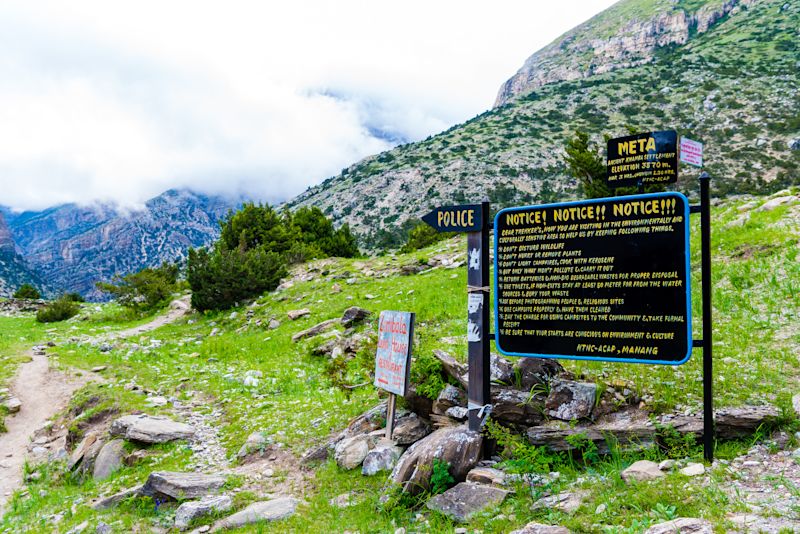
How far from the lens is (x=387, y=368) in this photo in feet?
23.7

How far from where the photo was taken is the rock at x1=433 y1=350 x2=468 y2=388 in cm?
682

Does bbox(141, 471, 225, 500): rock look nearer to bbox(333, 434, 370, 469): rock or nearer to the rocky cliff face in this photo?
bbox(333, 434, 370, 469): rock

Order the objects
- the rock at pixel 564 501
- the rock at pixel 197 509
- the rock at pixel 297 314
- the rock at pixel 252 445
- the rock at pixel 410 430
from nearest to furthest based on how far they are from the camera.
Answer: the rock at pixel 564 501 → the rock at pixel 197 509 → the rock at pixel 410 430 → the rock at pixel 252 445 → the rock at pixel 297 314

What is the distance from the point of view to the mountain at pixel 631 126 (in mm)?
65125

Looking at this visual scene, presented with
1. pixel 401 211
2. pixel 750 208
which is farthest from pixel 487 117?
pixel 750 208

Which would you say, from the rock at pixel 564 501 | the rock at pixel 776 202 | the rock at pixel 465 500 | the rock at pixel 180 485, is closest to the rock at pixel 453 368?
the rock at pixel 465 500

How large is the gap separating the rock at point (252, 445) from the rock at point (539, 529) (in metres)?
4.92

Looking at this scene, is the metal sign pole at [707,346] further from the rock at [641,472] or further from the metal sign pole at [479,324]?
the metal sign pole at [479,324]

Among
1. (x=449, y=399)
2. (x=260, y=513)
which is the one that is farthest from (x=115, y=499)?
(x=449, y=399)

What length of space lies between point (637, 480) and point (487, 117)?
111m

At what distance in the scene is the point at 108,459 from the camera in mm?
8328

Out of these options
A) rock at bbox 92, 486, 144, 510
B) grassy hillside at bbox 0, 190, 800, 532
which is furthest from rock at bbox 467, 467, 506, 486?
rock at bbox 92, 486, 144, 510

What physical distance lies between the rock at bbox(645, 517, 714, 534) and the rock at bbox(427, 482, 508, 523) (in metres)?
1.59

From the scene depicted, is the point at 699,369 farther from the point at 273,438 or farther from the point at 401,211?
the point at 401,211
